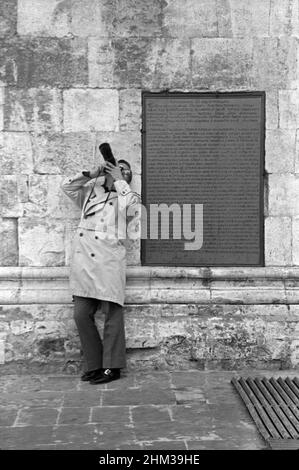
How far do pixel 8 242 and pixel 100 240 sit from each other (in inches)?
38.3

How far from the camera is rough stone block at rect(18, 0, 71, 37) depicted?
6230 mm

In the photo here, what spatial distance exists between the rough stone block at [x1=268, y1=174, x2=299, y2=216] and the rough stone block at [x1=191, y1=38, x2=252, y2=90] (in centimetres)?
94

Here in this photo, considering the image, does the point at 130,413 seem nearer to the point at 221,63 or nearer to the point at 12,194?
the point at 12,194

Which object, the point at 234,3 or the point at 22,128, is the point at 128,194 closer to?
the point at 22,128

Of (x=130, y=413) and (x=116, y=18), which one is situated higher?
(x=116, y=18)

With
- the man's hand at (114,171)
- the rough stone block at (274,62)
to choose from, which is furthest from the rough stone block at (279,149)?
the man's hand at (114,171)

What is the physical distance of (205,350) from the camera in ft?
20.5

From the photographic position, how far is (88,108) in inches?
247

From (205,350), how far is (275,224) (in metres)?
1.37

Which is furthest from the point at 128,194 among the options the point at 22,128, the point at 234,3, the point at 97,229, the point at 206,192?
the point at 234,3

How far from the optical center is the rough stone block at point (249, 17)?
6273mm

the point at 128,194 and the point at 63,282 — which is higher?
the point at 128,194

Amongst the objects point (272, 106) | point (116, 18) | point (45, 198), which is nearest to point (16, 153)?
point (45, 198)

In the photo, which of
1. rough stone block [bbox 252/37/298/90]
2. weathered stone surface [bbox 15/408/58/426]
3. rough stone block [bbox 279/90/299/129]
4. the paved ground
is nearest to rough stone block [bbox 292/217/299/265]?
rough stone block [bbox 279/90/299/129]
